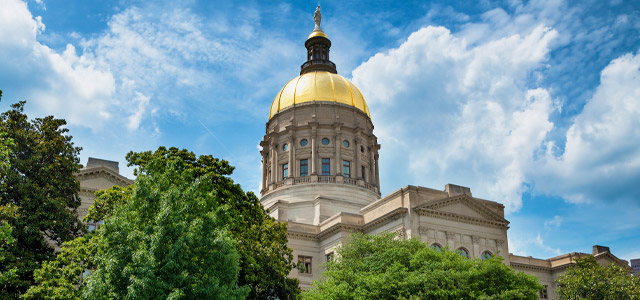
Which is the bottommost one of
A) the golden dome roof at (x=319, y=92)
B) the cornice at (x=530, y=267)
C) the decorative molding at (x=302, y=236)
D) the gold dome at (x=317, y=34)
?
the cornice at (x=530, y=267)

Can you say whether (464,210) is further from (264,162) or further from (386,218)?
(264,162)

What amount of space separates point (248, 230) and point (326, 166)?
31.7m

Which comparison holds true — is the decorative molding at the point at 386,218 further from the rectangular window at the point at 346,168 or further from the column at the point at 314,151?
the rectangular window at the point at 346,168

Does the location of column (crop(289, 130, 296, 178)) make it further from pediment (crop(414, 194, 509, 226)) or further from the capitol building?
pediment (crop(414, 194, 509, 226))

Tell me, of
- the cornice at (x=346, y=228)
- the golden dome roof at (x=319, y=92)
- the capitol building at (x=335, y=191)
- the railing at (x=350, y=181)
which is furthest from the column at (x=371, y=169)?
the cornice at (x=346, y=228)

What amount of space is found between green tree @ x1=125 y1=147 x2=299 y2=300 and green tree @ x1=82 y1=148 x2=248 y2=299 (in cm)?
580

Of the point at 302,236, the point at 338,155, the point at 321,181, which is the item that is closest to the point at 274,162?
the point at 321,181

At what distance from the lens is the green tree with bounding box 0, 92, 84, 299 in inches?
1246

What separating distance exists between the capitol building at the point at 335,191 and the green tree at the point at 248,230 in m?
13.2

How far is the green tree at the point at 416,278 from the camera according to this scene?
34562mm

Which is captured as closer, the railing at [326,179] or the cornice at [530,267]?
the cornice at [530,267]

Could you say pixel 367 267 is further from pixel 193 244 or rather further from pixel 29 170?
pixel 29 170

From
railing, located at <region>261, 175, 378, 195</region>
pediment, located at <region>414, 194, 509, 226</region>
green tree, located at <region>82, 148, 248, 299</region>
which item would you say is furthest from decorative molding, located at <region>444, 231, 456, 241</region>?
green tree, located at <region>82, 148, 248, 299</region>

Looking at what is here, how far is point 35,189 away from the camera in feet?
109
